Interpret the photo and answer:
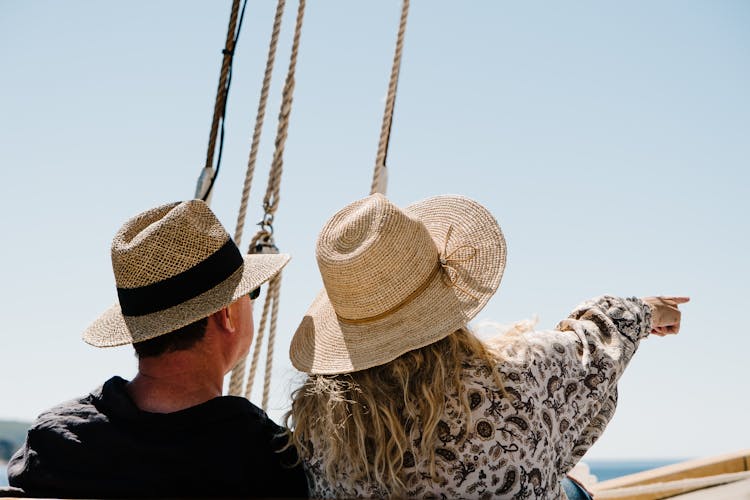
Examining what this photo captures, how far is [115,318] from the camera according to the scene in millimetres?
1649

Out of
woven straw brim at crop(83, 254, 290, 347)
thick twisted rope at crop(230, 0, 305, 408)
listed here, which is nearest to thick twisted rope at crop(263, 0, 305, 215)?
thick twisted rope at crop(230, 0, 305, 408)

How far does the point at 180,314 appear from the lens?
152 centimetres

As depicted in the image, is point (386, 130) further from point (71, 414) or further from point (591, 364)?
point (71, 414)

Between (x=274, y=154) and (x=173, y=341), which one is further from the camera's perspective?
(x=274, y=154)

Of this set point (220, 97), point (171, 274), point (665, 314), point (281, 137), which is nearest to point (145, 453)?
point (171, 274)

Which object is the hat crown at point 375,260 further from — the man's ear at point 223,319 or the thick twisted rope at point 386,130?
the thick twisted rope at point 386,130

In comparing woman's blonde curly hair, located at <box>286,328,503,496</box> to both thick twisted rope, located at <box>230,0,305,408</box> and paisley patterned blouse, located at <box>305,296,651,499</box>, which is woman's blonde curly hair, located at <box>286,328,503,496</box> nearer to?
paisley patterned blouse, located at <box>305,296,651,499</box>

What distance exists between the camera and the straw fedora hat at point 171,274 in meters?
1.53

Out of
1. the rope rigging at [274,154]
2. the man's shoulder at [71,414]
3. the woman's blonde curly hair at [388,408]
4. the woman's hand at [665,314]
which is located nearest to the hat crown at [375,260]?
the woman's blonde curly hair at [388,408]

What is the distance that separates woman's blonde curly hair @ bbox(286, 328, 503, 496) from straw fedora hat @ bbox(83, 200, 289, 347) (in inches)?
11.0

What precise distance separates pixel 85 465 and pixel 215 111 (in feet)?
5.12

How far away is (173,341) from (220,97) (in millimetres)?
1393

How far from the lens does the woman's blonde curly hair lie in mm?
1371

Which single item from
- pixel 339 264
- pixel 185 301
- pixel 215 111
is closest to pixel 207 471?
pixel 185 301
